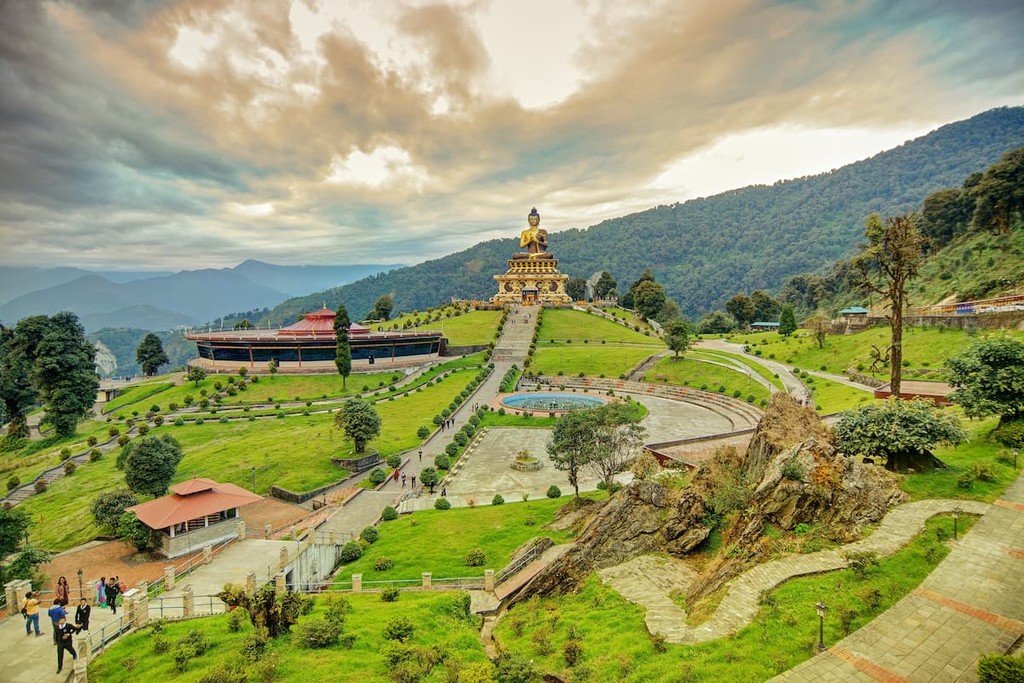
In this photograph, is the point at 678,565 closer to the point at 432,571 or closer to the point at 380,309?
the point at 432,571

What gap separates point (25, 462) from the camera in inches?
1724

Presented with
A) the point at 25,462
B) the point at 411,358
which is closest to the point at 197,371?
the point at 25,462

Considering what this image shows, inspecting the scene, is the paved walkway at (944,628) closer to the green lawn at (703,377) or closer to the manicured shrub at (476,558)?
the manicured shrub at (476,558)

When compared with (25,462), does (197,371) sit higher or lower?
higher

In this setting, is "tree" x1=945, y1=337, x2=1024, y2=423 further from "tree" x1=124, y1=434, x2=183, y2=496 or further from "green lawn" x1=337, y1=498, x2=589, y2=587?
"tree" x1=124, y1=434, x2=183, y2=496

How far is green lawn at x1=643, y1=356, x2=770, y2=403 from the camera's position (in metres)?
50.2

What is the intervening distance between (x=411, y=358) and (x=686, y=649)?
64596 mm

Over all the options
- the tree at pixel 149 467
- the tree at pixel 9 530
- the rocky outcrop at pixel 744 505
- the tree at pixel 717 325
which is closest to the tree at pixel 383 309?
the tree at pixel 717 325

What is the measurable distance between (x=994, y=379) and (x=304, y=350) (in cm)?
6695

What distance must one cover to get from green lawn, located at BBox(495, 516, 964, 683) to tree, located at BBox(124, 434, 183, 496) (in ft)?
79.9

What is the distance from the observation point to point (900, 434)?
59.3 ft

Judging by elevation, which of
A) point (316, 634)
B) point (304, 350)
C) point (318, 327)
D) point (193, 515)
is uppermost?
point (318, 327)

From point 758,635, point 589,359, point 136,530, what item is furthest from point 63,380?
point 758,635

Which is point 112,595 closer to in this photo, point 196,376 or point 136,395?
point 196,376
